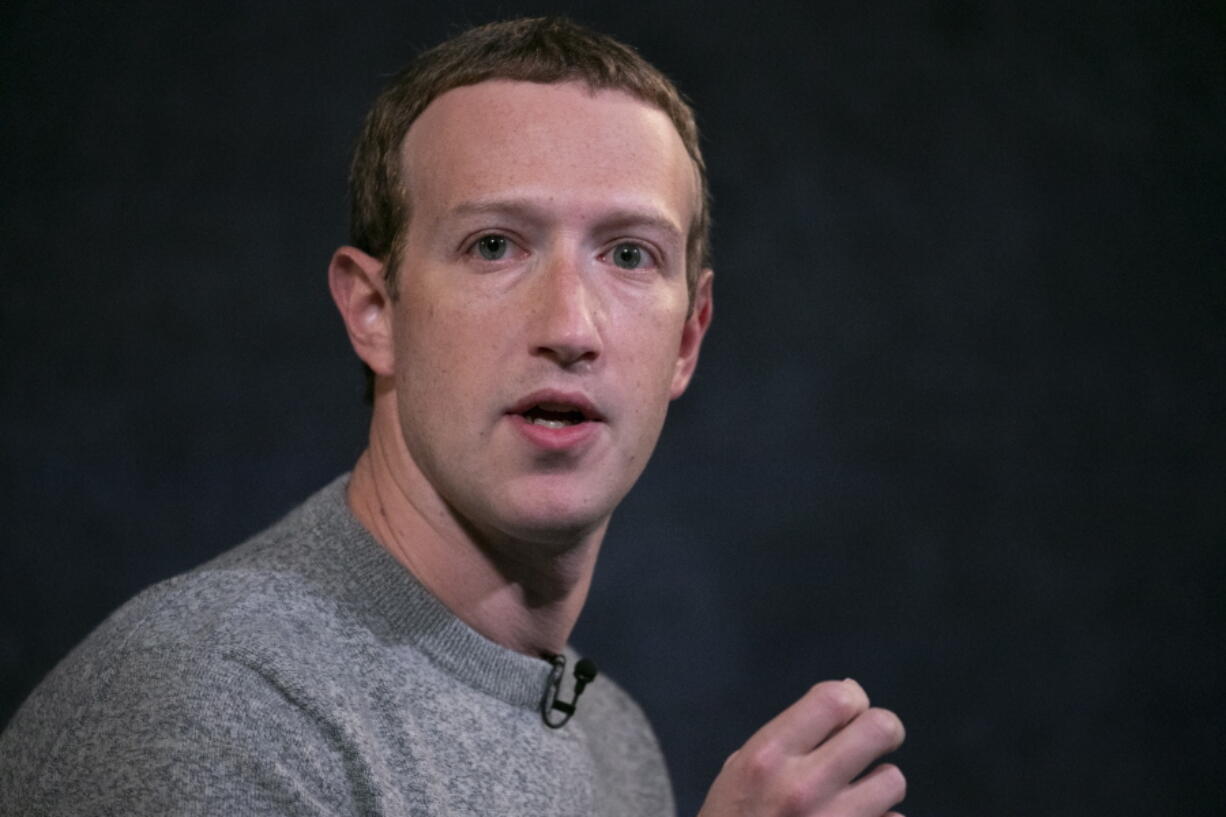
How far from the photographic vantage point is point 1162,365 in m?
2.84

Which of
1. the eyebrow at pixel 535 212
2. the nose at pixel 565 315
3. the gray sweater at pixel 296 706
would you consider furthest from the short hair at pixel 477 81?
the gray sweater at pixel 296 706

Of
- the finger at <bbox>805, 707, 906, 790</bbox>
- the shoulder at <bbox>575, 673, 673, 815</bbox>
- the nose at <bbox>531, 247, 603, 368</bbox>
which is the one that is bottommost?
the finger at <bbox>805, 707, 906, 790</bbox>

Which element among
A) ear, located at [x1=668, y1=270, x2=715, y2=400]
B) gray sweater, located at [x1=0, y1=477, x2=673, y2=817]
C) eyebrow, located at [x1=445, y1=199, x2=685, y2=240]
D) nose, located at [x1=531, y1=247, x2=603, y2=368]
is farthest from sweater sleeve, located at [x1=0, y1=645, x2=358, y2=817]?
ear, located at [x1=668, y1=270, x2=715, y2=400]

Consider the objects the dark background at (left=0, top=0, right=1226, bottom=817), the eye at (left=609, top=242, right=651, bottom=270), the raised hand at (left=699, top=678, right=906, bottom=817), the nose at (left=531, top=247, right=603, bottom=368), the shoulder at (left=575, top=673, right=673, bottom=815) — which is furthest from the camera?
the dark background at (left=0, top=0, right=1226, bottom=817)

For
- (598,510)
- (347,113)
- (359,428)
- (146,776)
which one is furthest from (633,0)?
(146,776)

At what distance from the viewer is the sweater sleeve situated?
125 centimetres

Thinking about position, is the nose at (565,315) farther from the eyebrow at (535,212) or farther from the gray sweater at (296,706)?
the gray sweater at (296,706)

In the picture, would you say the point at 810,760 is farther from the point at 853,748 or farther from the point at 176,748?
the point at 176,748

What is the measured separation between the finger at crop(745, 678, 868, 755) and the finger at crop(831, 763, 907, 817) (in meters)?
0.06

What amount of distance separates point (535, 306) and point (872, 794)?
0.63m

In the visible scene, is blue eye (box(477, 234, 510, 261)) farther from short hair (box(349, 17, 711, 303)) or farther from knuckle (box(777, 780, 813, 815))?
knuckle (box(777, 780, 813, 815))

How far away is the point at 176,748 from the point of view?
126 centimetres

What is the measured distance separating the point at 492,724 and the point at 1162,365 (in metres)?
1.81

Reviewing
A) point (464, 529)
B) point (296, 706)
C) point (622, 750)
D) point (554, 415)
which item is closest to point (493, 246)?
point (554, 415)
